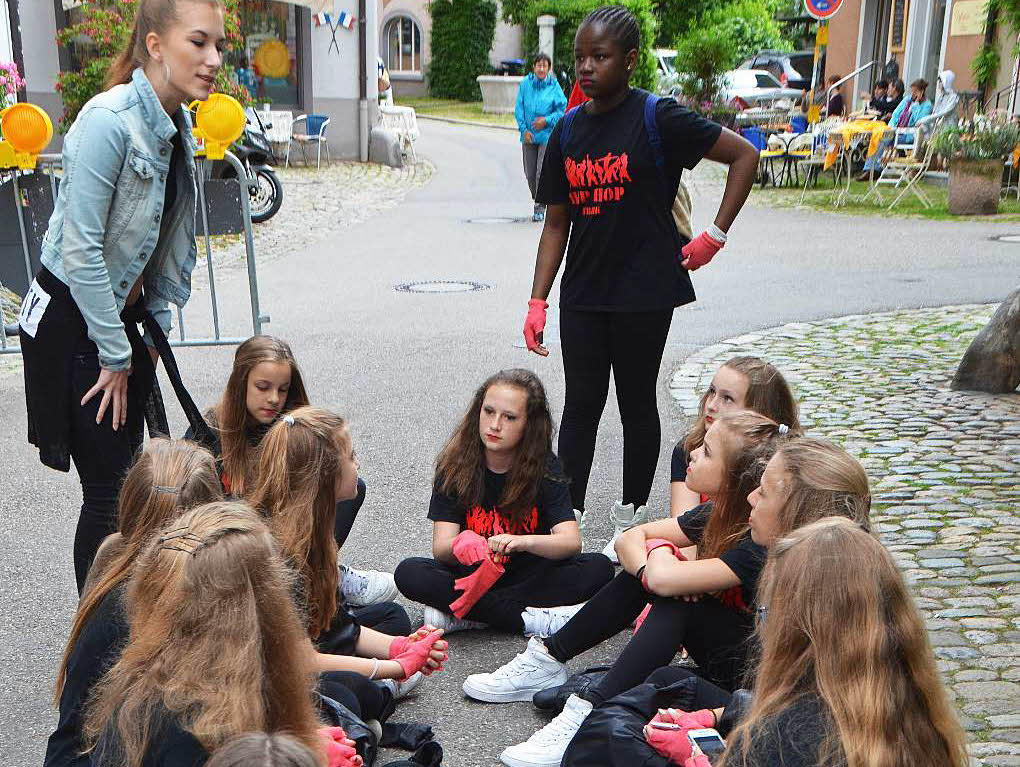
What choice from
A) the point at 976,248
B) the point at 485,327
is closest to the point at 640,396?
the point at 485,327

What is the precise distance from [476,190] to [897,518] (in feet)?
45.0

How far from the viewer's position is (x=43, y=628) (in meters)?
3.88

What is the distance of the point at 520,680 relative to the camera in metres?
3.46

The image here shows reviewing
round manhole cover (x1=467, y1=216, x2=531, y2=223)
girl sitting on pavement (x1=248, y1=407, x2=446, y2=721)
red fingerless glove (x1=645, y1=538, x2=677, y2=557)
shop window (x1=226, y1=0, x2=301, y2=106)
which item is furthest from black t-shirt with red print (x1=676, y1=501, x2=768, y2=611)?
shop window (x1=226, y1=0, x2=301, y2=106)

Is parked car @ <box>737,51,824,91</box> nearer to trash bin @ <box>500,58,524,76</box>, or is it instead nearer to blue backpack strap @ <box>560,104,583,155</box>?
trash bin @ <box>500,58,524,76</box>

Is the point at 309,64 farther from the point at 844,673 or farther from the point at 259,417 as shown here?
the point at 844,673

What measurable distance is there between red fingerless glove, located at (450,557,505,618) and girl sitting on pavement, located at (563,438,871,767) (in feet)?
3.01

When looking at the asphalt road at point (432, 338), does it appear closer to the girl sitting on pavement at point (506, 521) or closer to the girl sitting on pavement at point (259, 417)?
the girl sitting on pavement at point (506, 521)

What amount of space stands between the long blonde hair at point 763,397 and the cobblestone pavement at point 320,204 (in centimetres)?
723

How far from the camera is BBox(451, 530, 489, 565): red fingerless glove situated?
3.76 m

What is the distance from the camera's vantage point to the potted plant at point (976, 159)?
14023 millimetres

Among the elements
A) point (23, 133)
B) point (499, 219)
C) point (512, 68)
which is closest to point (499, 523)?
point (23, 133)

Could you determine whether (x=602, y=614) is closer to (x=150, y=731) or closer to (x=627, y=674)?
(x=627, y=674)

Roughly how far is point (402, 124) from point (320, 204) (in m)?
6.63
